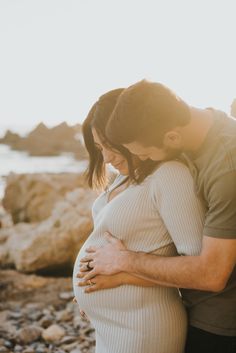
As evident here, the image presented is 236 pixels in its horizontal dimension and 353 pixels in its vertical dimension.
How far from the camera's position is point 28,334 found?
395 cm

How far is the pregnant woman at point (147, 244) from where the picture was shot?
72.1 inches

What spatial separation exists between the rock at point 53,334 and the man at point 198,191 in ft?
7.33

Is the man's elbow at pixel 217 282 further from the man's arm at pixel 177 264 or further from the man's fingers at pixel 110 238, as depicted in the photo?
the man's fingers at pixel 110 238

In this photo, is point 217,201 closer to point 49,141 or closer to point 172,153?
point 172,153

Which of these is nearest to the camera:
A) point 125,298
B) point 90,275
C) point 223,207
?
point 223,207

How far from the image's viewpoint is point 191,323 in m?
1.98

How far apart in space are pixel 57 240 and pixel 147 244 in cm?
344

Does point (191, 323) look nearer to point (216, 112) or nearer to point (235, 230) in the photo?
point (235, 230)

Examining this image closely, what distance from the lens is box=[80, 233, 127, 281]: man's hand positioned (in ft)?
6.47

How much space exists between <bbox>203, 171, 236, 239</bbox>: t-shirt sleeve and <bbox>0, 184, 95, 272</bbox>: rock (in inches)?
146

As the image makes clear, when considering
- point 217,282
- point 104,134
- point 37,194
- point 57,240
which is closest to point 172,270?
point 217,282

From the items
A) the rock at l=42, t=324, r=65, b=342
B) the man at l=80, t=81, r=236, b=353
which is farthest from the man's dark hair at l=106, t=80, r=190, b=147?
the rock at l=42, t=324, r=65, b=342

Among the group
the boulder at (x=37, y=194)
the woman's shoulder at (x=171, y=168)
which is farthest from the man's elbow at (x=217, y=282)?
the boulder at (x=37, y=194)

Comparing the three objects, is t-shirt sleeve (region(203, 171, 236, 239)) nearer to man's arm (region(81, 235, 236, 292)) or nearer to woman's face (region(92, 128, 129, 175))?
man's arm (region(81, 235, 236, 292))
